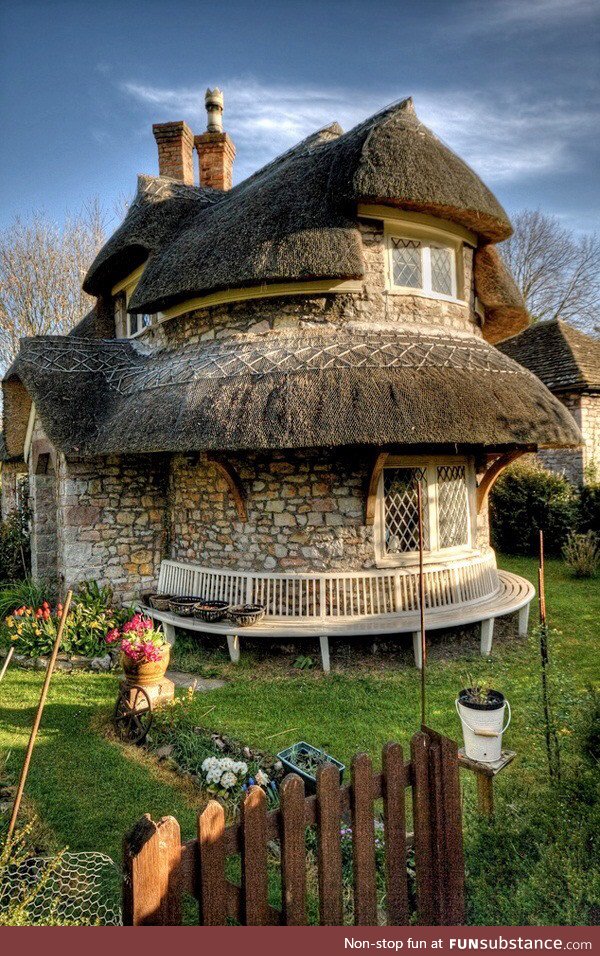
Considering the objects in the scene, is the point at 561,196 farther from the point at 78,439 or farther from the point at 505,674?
the point at 78,439

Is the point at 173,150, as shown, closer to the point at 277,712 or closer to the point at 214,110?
the point at 214,110

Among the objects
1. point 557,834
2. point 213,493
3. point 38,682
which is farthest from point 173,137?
point 557,834

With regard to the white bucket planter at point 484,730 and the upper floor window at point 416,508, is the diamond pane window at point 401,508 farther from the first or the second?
the white bucket planter at point 484,730

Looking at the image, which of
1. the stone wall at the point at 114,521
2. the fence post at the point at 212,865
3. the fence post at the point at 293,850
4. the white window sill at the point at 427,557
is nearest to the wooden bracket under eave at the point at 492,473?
the white window sill at the point at 427,557

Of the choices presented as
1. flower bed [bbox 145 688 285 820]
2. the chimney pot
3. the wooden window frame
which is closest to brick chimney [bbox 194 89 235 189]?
the chimney pot

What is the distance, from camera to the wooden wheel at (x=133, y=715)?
528 cm

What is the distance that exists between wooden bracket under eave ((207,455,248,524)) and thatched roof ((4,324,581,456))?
2.08ft

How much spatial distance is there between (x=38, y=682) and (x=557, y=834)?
6.31 metres

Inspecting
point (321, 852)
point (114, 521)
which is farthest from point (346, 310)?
point (321, 852)

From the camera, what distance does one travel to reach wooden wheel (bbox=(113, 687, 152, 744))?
528 centimetres

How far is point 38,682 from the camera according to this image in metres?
6.99

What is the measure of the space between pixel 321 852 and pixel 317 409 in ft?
15.8

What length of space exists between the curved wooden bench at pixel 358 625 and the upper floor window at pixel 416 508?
32.1 inches

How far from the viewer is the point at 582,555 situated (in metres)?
11.3
